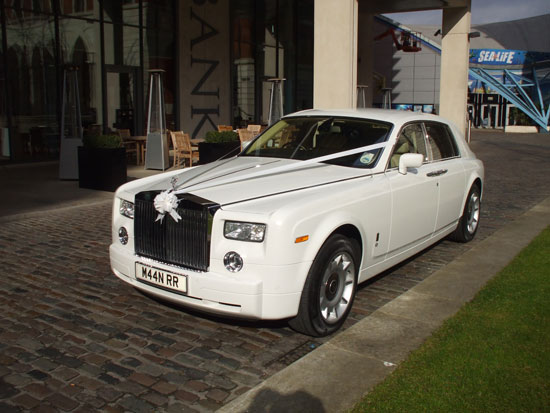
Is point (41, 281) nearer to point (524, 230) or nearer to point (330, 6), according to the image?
point (524, 230)

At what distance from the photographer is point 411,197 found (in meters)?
5.66

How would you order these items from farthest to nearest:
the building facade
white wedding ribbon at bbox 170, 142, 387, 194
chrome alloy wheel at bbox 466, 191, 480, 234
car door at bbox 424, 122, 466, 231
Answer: the building facade
chrome alloy wheel at bbox 466, 191, 480, 234
car door at bbox 424, 122, 466, 231
white wedding ribbon at bbox 170, 142, 387, 194

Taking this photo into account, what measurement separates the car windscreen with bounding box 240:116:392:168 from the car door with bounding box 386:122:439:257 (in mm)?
233

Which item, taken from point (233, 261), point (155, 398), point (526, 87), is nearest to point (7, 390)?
point (155, 398)

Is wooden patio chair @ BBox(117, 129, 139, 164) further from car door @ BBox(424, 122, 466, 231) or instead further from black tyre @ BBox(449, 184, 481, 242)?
car door @ BBox(424, 122, 466, 231)

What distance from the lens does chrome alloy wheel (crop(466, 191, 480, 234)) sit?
7673 mm

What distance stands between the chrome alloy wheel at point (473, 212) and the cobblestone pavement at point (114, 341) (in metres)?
0.59

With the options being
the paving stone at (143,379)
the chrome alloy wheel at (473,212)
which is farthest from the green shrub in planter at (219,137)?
the paving stone at (143,379)

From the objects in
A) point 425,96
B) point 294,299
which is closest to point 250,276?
point 294,299

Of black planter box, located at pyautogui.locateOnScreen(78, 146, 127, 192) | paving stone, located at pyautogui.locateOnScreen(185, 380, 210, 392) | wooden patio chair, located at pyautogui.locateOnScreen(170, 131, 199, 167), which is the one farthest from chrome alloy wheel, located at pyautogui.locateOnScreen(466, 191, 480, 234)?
wooden patio chair, located at pyautogui.locateOnScreen(170, 131, 199, 167)

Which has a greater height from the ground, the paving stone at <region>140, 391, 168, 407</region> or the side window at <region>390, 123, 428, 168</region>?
the side window at <region>390, 123, 428, 168</region>

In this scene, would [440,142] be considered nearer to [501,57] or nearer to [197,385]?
[197,385]

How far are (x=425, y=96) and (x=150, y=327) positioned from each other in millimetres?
45324

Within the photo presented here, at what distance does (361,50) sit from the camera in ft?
90.0
